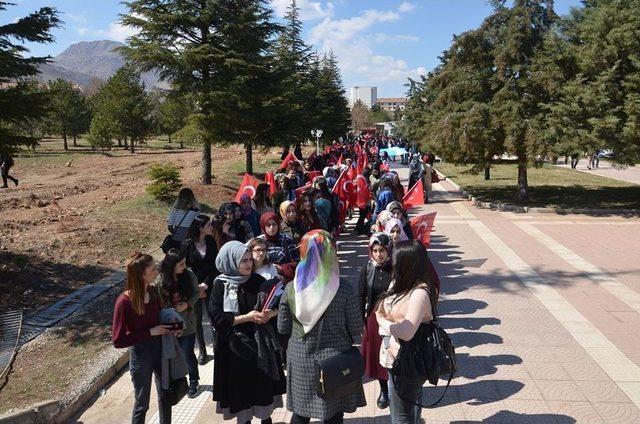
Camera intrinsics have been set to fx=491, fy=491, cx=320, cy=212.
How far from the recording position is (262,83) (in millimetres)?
17641

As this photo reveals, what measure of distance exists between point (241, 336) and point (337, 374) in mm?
838

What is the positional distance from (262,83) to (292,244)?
13398 millimetres

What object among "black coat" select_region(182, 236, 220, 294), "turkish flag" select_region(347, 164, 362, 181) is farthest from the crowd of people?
"turkish flag" select_region(347, 164, 362, 181)

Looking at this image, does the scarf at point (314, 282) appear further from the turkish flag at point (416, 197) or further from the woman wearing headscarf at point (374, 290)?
the turkish flag at point (416, 197)

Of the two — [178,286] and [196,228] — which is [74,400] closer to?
[178,286]

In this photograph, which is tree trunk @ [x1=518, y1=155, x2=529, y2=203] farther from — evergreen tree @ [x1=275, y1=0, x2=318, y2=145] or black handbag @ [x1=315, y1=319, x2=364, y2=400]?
black handbag @ [x1=315, y1=319, x2=364, y2=400]

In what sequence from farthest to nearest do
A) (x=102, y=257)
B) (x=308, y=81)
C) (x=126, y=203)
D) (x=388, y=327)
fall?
(x=308, y=81) < (x=126, y=203) < (x=102, y=257) < (x=388, y=327)

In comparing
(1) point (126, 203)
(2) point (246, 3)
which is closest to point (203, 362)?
(1) point (126, 203)

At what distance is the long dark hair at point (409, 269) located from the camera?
3.12m

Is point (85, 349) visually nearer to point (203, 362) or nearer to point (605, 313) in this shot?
point (203, 362)

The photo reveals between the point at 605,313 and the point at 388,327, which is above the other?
the point at 388,327

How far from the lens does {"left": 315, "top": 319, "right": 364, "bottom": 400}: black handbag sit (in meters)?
3.09

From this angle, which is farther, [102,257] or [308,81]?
[308,81]

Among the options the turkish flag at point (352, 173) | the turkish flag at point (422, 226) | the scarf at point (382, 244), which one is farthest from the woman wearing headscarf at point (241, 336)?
the turkish flag at point (352, 173)
